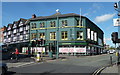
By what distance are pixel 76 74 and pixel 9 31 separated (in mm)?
52783

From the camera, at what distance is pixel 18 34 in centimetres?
5438

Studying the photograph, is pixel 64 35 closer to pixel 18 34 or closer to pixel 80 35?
pixel 80 35

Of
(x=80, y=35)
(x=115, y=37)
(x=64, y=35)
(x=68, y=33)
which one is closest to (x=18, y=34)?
(x=64, y=35)

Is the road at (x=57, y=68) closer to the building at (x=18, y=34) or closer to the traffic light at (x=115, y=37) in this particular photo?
the traffic light at (x=115, y=37)

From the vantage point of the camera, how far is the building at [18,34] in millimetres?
49969

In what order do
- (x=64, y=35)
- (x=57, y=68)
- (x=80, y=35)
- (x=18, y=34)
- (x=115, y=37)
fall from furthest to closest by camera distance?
(x=18, y=34), (x=64, y=35), (x=80, y=35), (x=57, y=68), (x=115, y=37)

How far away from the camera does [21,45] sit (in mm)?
50531

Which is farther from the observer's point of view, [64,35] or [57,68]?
[64,35]

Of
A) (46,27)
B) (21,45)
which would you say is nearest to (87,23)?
(46,27)

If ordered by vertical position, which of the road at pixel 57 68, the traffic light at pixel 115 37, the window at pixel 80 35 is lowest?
the road at pixel 57 68

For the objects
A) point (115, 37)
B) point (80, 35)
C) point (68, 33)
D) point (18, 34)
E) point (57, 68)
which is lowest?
point (57, 68)

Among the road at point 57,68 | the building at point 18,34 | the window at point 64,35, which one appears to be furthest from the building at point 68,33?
the road at point 57,68

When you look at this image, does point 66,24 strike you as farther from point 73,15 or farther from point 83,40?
point 83,40

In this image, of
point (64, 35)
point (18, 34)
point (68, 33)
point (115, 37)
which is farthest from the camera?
point (18, 34)
